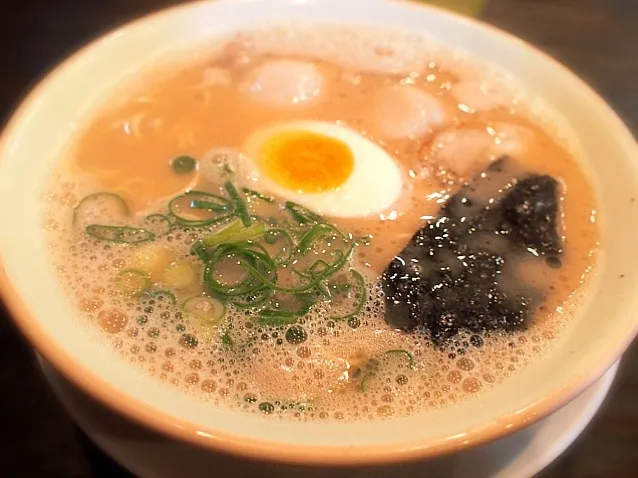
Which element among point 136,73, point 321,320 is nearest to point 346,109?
point 136,73

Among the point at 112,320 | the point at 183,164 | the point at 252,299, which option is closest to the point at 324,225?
the point at 252,299

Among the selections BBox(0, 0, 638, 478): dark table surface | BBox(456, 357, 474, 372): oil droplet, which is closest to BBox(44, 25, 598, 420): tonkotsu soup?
BBox(456, 357, 474, 372): oil droplet

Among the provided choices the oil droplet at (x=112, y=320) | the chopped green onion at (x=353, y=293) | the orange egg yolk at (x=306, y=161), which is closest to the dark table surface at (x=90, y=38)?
the oil droplet at (x=112, y=320)

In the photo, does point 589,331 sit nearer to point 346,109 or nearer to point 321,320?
point 321,320

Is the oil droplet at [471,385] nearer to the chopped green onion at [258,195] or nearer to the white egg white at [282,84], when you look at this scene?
the chopped green onion at [258,195]

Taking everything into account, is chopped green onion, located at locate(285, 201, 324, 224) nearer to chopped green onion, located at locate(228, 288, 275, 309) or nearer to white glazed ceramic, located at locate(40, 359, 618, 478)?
chopped green onion, located at locate(228, 288, 275, 309)

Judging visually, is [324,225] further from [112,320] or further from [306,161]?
[112,320]
